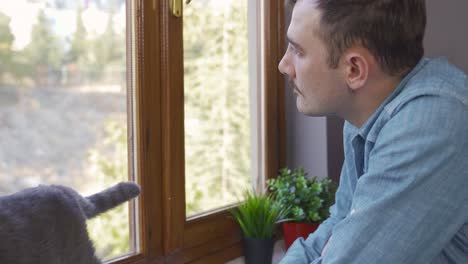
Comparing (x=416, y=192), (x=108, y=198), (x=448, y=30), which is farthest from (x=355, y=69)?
(x=448, y=30)

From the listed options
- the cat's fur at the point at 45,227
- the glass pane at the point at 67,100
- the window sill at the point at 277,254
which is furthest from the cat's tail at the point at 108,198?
the window sill at the point at 277,254

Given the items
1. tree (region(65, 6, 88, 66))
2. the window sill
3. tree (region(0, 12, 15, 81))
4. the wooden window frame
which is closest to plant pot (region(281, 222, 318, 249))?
the window sill

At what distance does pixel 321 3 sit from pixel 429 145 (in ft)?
1.10

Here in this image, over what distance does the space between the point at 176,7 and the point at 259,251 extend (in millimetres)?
763

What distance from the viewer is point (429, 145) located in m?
0.75

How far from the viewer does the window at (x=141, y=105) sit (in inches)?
47.3

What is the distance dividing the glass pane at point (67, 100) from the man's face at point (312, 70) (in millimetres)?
524

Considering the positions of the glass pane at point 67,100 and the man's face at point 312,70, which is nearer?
the man's face at point 312,70

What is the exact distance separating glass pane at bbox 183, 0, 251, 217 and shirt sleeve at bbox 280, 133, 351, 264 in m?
0.50

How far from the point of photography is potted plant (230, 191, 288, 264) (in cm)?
163

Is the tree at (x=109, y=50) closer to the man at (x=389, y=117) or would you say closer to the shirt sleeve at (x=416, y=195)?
the man at (x=389, y=117)

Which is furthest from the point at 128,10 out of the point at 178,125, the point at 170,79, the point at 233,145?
the point at 233,145

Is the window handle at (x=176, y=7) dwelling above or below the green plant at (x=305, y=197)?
above

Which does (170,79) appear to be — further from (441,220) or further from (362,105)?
(441,220)
